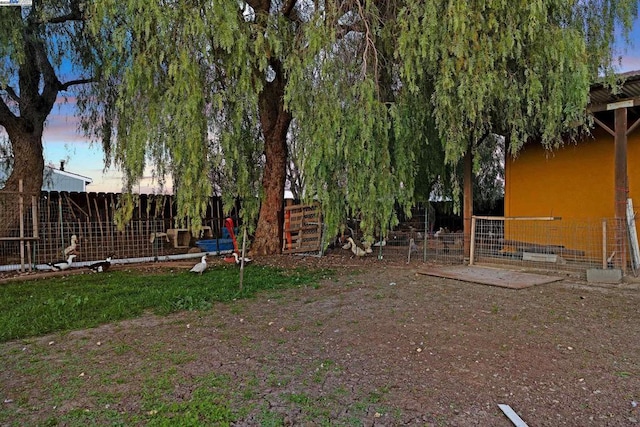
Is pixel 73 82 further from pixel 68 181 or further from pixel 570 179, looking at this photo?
pixel 570 179

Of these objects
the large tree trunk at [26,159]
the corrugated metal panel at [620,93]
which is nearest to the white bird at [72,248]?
the large tree trunk at [26,159]

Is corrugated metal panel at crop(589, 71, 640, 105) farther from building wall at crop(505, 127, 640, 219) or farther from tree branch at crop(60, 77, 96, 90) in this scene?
tree branch at crop(60, 77, 96, 90)

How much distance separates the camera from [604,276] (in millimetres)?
6848

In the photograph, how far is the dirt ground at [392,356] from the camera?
2768 millimetres

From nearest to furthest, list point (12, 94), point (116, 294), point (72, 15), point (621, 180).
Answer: point (116, 294)
point (621, 180)
point (72, 15)
point (12, 94)

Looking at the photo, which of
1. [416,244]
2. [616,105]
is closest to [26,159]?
[416,244]

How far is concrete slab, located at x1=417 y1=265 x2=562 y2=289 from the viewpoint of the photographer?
6.74 metres

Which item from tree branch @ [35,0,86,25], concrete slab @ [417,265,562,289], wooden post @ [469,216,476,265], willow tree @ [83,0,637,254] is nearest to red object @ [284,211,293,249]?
willow tree @ [83,0,637,254]

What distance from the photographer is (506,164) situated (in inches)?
432

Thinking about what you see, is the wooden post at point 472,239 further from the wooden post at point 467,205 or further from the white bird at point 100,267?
the white bird at point 100,267

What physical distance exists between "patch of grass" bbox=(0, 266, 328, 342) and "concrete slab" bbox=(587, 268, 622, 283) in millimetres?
4358

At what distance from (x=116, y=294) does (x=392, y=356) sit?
4441 mm

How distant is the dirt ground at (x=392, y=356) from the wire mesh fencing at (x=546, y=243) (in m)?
2.23

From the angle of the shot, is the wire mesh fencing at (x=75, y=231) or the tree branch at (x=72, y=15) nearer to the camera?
the wire mesh fencing at (x=75, y=231)
